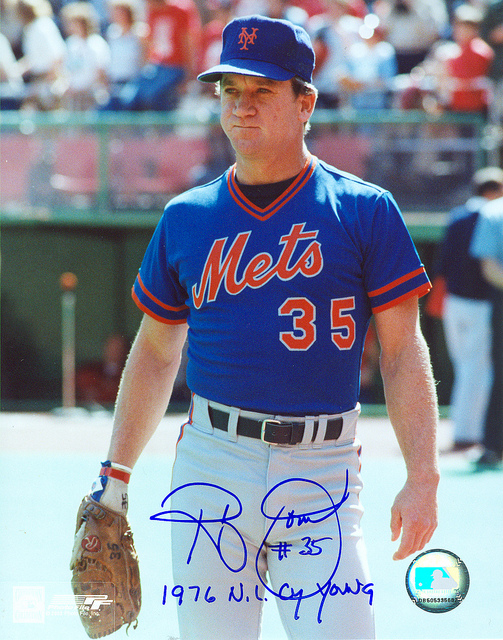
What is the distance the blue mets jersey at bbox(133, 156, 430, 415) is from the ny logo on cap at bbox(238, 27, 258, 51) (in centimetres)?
36

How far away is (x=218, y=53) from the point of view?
9352 mm

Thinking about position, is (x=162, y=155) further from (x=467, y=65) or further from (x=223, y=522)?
(x=223, y=522)

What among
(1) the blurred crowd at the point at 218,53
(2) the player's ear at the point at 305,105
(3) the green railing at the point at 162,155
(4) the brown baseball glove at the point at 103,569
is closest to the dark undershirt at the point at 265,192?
(2) the player's ear at the point at 305,105

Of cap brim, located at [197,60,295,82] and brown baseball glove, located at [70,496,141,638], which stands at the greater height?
cap brim, located at [197,60,295,82]

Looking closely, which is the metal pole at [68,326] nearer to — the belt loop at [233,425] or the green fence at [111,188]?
the green fence at [111,188]

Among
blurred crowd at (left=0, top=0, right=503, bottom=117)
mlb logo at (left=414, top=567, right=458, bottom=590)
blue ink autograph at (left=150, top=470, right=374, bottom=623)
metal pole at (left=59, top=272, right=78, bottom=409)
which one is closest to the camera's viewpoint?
blue ink autograph at (left=150, top=470, right=374, bottom=623)

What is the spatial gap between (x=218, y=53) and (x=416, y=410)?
7.80 meters

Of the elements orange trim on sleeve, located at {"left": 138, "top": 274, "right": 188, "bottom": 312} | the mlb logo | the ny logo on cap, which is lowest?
the mlb logo

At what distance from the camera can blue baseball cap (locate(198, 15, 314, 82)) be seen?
2.24 m

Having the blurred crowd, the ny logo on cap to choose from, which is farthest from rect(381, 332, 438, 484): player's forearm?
the blurred crowd

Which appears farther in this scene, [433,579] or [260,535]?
[433,579]

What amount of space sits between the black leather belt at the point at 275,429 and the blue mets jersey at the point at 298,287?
4cm

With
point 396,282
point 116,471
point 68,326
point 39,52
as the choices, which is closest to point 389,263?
point 396,282

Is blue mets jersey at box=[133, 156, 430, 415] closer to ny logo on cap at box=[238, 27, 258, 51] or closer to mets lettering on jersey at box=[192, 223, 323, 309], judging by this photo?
mets lettering on jersey at box=[192, 223, 323, 309]
